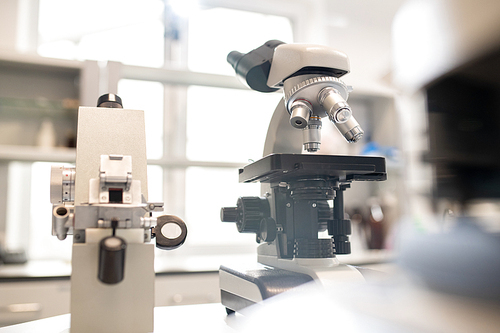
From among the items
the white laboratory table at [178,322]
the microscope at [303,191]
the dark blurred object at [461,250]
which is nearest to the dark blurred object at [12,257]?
the white laboratory table at [178,322]

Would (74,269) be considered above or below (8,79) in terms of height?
below

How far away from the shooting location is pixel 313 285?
0.60 m

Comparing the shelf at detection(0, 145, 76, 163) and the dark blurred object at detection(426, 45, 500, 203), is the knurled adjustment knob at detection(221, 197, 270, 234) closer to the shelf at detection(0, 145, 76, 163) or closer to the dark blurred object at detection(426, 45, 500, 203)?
the shelf at detection(0, 145, 76, 163)

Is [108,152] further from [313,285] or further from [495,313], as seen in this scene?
[495,313]

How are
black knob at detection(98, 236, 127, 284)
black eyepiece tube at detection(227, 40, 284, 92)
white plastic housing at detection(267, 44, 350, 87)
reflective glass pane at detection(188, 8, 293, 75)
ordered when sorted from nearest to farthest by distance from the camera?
1. black knob at detection(98, 236, 127, 284)
2. white plastic housing at detection(267, 44, 350, 87)
3. black eyepiece tube at detection(227, 40, 284, 92)
4. reflective glass pane at detection(188, 8, 293, 75)

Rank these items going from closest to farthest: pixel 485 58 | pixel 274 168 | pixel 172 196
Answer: pixel 274 168 < pixel 172 196 < pixel 485 58

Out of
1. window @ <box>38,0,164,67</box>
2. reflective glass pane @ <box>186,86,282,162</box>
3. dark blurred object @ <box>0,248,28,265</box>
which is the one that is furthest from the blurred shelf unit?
reflective glass pane @ <box>186,86,282,162</box>

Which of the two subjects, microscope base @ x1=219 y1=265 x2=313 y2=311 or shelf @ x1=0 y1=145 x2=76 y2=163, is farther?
shelf @ x1=0 y1=145 x2=76 y2=163

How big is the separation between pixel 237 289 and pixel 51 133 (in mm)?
1578

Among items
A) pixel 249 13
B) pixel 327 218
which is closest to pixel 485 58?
pixel 249 13

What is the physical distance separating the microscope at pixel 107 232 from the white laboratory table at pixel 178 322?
0.11 metres

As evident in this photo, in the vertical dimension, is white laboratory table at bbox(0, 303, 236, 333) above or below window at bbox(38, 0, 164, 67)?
below

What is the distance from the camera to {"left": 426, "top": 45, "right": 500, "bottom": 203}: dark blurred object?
2898mm

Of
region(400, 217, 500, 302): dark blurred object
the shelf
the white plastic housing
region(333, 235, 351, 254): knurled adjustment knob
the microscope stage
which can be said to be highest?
the white plastic housing
